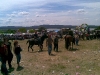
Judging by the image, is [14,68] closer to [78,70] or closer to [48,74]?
[48,74]

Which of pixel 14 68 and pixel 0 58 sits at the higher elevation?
pixel 0 58

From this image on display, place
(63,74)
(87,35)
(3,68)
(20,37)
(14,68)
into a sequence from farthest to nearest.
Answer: (20,37) → (87,35) → (14,68) → (63,74) → (3,68)

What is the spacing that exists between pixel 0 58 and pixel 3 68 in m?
0.50

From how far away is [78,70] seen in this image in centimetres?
1062

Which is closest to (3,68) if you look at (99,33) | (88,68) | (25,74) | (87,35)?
(25,74)

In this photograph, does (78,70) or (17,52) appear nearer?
(78,70)

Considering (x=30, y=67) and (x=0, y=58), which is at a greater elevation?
(x=0, y=58)

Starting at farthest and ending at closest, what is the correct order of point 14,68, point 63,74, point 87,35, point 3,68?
point 87,35
point 14,68
point 63,74
point 3,68

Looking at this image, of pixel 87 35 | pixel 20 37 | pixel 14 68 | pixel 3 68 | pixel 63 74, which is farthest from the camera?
pixel 20 37

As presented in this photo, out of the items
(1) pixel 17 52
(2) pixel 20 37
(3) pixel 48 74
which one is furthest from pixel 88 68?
(2) pixel 20 37

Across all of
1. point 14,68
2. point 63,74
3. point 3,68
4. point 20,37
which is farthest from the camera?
point 20,37

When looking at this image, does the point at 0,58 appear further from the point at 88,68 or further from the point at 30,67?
the point at 88,68

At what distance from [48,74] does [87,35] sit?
85.9 feet

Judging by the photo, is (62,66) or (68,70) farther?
(62,66)
